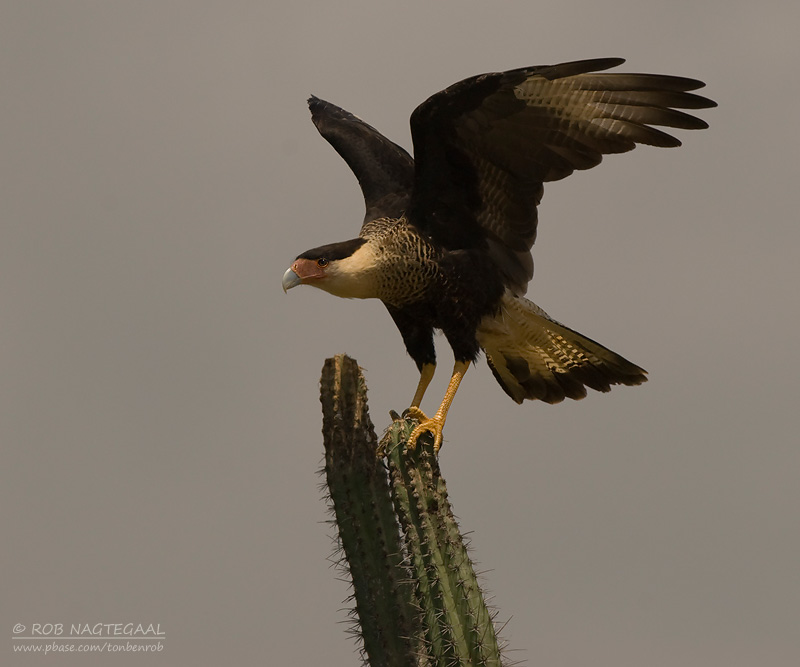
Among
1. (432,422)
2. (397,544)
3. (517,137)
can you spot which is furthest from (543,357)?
(397,544)

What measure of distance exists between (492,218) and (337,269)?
100 centimetres

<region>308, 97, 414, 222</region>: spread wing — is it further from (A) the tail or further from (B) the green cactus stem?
(B) the green cactus stem

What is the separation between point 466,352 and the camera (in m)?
6.44

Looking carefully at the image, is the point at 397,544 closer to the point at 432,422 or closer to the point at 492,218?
the point at 432,422

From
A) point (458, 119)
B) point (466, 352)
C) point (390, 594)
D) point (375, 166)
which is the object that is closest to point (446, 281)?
point (466, 352)

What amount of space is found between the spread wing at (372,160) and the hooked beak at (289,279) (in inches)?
38.0

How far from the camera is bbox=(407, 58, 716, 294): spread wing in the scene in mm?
6016

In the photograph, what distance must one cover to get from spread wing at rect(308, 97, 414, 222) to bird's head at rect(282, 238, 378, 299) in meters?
0.66

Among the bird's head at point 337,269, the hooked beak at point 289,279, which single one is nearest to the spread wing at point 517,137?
the bird's head at point 337,269

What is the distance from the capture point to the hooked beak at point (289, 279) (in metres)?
6.28

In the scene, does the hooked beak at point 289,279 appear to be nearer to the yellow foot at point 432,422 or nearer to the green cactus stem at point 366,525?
the yellow foot at point 432,422

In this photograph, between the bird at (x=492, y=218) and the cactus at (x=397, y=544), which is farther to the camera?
the bird at (x=492, y=218)

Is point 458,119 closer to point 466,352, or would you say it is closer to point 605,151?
point 605,151

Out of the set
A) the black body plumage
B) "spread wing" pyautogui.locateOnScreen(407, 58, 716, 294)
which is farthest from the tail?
"spread wing" pyautogui.locateOnScreen(407, 58, 716, 294)
